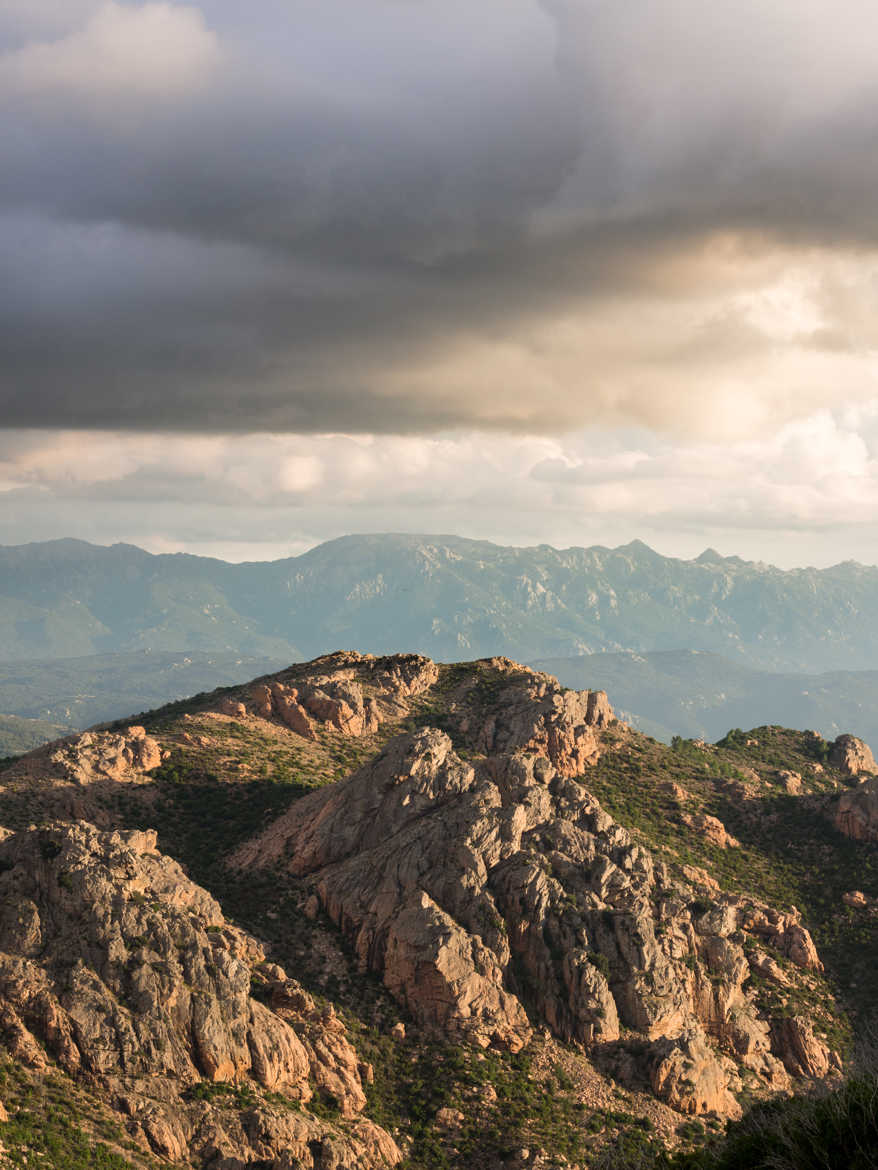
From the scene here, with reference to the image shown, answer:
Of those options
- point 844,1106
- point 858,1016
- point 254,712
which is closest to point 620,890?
point 858,1016

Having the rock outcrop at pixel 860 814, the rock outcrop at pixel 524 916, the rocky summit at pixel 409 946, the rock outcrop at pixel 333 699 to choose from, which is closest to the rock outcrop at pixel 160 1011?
the rocky summit at pixel 409 946

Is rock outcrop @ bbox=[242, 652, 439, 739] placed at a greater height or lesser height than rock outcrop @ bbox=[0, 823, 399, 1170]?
greater

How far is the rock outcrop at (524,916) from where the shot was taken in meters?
95.2

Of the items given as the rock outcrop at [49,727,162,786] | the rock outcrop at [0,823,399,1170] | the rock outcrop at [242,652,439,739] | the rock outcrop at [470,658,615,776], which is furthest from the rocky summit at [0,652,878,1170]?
the rock outcrop at [242,652,439,739]

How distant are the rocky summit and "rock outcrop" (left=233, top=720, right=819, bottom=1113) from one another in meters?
0.32

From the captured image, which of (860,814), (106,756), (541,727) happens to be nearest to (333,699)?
(541,727)

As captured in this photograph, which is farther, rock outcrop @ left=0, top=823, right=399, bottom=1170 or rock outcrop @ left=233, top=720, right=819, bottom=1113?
rock outcrop @ left=233, top=720, right=819, bottom=1113

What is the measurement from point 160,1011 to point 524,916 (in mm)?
42420

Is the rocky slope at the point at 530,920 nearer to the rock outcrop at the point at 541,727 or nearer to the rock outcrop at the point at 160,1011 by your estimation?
the rock outcrop at the point at 160,1011

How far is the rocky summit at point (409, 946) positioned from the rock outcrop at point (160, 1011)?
0.24m

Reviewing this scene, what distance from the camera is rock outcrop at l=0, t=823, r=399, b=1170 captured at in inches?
2813

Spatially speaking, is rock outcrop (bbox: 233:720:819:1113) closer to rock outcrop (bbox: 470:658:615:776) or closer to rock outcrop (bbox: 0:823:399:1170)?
rock outcrop (bbox: 0:823:399:1170)

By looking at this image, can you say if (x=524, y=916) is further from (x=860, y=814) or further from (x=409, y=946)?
(x=860, y=814)

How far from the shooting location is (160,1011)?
78375 mm
